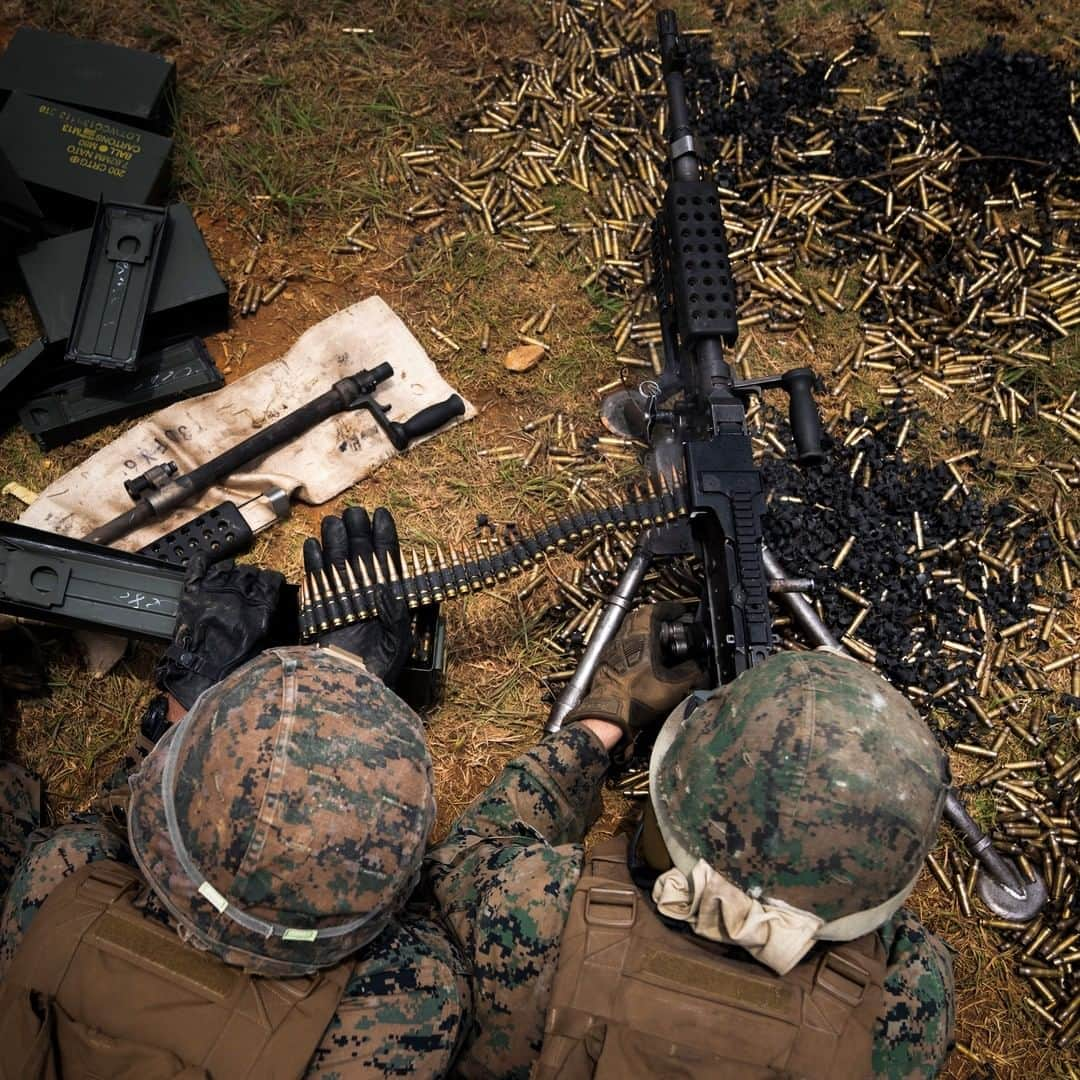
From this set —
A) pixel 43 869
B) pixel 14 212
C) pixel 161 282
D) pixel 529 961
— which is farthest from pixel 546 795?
pixel 14 212

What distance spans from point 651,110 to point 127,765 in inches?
241

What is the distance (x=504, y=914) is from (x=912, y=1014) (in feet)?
5.57

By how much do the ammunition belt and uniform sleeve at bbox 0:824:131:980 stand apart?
59.3 inches

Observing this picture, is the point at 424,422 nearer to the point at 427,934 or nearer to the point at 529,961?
the point at 427,934

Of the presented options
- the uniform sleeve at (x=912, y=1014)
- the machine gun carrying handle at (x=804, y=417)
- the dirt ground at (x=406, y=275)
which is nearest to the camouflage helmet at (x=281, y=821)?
the uniform sleeve at (x=912, y=1014)

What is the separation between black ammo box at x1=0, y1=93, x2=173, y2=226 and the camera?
22.6 ft

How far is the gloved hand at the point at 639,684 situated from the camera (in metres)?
5.63

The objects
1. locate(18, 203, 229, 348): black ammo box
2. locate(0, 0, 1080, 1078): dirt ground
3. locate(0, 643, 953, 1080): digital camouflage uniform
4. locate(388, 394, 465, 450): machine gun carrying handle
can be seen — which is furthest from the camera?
locate(388, 394, 465, 450): machine gun carrying handle

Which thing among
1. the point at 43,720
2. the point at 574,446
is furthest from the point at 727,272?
the point at 43,720

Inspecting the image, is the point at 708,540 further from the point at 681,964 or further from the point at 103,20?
the point at 103,20

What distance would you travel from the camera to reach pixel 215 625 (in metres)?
5.18

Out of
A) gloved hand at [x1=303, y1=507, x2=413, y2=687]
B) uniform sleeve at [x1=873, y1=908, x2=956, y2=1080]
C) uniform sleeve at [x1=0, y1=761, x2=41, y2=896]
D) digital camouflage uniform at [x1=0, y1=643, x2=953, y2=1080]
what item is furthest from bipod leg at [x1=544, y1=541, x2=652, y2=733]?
uniform sleeve at [x1=0, y1=761, x2=41, y2=896]

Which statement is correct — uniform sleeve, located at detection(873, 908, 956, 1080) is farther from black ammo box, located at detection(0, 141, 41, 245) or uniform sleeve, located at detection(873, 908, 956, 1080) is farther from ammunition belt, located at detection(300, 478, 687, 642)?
black ammo box, located at detection(0, 141, 41, 245)

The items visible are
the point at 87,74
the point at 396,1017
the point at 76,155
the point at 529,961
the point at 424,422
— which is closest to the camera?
the point at 396,1017
